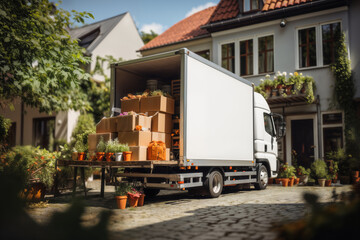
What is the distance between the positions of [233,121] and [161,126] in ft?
7.30

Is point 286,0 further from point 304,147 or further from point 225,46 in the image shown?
point 304,147

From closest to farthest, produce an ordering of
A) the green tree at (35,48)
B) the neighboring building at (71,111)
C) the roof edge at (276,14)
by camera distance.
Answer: the green tree at (35,48) → the roof edge at (276,14) → the neighboring building at (71,111)

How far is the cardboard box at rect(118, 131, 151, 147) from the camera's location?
7.37 meters

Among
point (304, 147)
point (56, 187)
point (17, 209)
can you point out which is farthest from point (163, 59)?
point (304, 147)

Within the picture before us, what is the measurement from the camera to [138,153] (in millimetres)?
7227

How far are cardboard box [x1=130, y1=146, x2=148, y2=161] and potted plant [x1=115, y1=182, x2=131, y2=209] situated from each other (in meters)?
0.56

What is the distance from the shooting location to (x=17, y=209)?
211 cm

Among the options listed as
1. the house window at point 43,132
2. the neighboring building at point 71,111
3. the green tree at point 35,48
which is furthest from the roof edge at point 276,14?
the house window at point 43,132

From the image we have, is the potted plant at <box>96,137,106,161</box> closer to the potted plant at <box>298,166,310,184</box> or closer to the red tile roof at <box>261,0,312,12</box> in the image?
the potted plant at <box>298,166,310,184</box>

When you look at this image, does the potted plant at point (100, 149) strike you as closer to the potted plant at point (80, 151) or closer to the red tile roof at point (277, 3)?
the potted plant at point (80, 151)

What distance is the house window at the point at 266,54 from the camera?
52.6ft

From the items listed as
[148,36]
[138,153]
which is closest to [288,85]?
[138,153]

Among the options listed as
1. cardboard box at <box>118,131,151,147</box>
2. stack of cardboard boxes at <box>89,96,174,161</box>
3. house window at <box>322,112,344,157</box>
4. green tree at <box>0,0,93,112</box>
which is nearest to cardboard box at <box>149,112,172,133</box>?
stack of cardboard boxes at <box>89,96,174,161</box>

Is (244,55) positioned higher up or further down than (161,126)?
higher up
